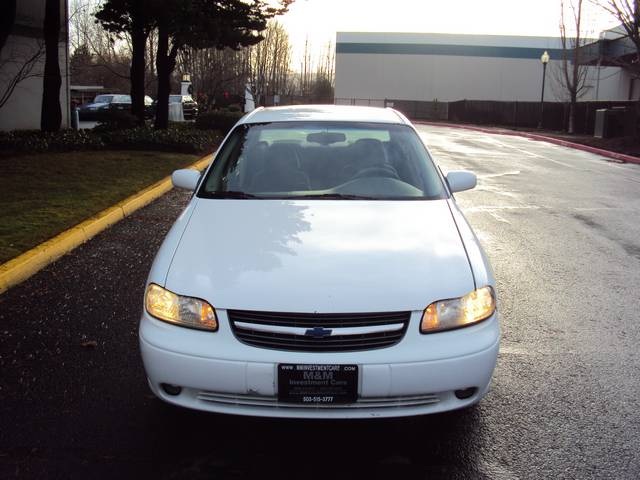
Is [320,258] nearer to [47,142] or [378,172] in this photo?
[378,172]

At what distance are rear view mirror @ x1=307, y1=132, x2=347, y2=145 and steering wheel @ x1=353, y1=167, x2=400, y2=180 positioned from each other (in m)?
0.40

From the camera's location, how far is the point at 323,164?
4426 mm

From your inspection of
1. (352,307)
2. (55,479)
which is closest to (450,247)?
(352,307)

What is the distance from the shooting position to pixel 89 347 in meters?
4.16

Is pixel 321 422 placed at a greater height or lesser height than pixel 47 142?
lesser

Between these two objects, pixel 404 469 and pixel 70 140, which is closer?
pixel 404 469

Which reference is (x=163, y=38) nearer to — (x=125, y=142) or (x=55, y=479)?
(x=125, y=142)

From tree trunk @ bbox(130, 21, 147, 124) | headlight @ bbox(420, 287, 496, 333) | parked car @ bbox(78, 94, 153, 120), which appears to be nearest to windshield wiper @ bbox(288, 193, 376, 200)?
headlight @ bbox(420, 287, 496, 333)

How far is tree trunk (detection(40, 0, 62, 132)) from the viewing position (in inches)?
596

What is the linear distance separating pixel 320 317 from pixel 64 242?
4.53 m

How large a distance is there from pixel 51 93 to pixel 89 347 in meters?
13.1

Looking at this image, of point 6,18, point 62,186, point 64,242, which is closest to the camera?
point 64,242

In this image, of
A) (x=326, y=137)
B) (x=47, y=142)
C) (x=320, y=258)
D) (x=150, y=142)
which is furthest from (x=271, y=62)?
(x=320, y=258)

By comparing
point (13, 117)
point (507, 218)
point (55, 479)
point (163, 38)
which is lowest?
point (55, 479)
